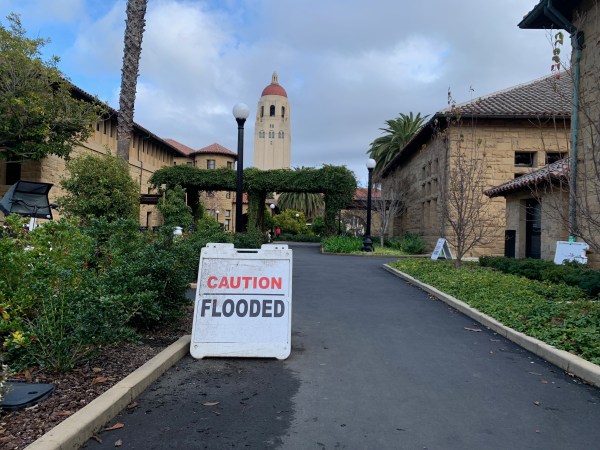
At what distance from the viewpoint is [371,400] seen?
3947 mm

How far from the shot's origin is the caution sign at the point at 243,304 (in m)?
5.12

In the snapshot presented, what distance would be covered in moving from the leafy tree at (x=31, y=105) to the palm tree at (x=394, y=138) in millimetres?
26529

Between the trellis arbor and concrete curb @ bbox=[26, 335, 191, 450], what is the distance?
29.3 m

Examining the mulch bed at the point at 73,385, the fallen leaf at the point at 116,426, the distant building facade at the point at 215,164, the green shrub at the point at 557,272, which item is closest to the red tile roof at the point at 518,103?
the green shrub at the point at 557,272

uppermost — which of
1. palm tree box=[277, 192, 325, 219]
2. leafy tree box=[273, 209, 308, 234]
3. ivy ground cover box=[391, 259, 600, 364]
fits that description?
palm tree box=[277, 192, 325, 219]

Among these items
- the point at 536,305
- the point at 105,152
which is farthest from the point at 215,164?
the point at 536,305

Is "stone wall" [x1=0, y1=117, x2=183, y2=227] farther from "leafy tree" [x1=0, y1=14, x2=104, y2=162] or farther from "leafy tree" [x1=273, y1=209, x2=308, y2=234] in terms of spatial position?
"leafy tree" [x1=273, y1=209, x2=308, y2=234]

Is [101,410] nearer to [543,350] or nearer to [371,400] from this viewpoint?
[371,400]

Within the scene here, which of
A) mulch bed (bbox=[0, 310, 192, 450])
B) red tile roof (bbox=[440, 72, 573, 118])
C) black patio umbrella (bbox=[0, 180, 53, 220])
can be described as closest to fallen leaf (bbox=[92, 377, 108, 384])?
mulch bed (bbox=[0, 310, 192, 450])

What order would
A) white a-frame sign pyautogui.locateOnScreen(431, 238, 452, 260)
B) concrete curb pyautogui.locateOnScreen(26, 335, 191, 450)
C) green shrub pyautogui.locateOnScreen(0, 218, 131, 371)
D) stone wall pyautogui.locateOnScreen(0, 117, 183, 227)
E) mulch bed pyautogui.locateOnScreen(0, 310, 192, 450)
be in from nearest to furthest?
concrete curb pyautogui.locateOnScreen(26, 335, 191, 450), mulch bed pyautogui.locateOnScreen(0, 310, 192, 450), green shrub pyautogui.locateOnScreen(0, 218, 131, 371), white a-frame sign pyautogui.locateOnScreen(431, 238, 452, 260), stone wall pyautogui.locateOnScreen(0, 117, 183, 227)

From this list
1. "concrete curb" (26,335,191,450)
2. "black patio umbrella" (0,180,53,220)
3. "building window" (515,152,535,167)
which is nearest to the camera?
"concrete curb" (26,335,191,450)

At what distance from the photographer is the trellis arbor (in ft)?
110

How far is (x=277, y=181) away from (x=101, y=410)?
31482mm

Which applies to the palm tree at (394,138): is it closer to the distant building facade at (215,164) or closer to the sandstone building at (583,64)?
the distant building facade at (215,164)
